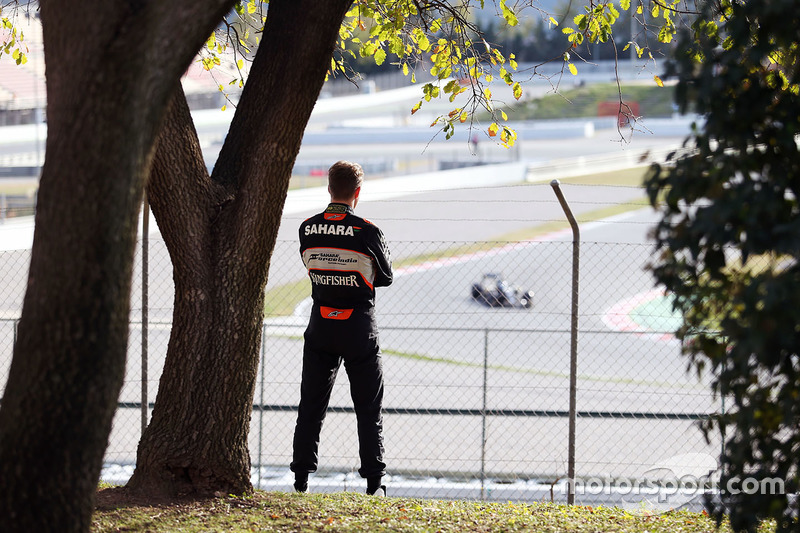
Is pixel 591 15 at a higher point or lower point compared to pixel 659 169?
higher

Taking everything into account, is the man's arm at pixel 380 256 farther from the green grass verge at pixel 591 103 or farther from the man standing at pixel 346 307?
the green grass verge at pixel 591 103

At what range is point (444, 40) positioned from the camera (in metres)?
6.05

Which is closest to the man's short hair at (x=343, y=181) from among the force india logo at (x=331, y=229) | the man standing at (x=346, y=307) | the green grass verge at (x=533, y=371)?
the man standing at (x=346, y=307)

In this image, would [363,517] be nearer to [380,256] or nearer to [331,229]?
[380,256]

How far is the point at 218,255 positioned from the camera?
13.6 ft

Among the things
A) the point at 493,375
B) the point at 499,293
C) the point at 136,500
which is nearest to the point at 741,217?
the point at 136,500

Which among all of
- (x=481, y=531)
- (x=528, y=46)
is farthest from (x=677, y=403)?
(x=528, y=46)

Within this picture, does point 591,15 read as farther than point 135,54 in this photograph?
Yes

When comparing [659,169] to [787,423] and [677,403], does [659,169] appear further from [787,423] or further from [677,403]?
[677,403]

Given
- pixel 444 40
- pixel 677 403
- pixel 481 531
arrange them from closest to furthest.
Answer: pixel 481 531 < pixel 444 40 < pixel 677 403

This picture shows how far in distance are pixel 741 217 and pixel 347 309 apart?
247cm

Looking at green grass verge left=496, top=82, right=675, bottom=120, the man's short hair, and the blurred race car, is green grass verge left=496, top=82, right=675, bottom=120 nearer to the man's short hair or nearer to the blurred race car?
the blurred race car

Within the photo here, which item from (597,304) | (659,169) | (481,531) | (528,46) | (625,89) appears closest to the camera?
(659,169)

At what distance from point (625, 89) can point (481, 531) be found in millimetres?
74222
